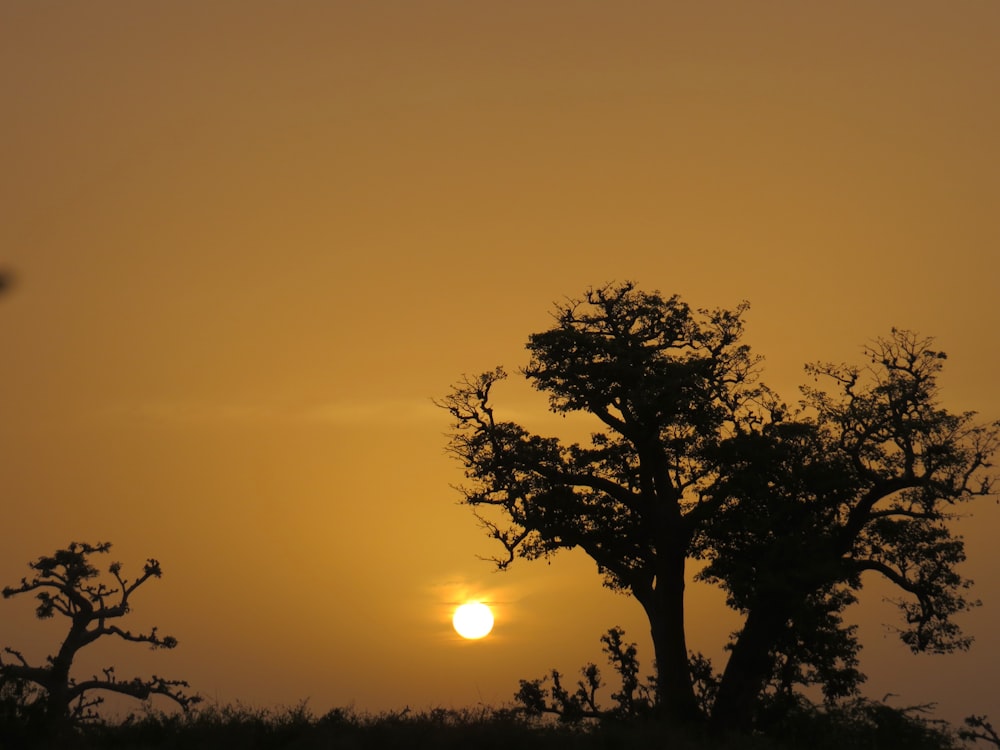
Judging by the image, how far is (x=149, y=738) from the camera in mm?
26641

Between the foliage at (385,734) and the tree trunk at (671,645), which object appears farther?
the tree trunk at (671,645)

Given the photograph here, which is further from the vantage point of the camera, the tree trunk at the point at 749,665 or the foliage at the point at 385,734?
the tree trunk at the point at 749,665

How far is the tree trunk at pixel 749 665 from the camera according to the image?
3562cm

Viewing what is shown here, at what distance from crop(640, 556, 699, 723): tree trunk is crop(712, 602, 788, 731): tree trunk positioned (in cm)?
109

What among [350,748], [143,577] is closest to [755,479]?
[350,748]

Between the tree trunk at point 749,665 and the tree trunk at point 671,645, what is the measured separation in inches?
43.0

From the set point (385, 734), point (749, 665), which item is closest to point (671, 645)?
point (749, 665)

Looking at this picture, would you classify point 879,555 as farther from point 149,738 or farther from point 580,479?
point 149,738

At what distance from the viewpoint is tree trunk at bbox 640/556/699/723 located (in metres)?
35.4

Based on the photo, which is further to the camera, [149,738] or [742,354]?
[742,354]

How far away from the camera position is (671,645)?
1433 inches

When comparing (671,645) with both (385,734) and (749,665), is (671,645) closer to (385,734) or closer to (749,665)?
(749,665)

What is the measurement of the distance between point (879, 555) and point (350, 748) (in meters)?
20.3

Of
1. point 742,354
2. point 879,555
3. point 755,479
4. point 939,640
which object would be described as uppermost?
point 742,354
